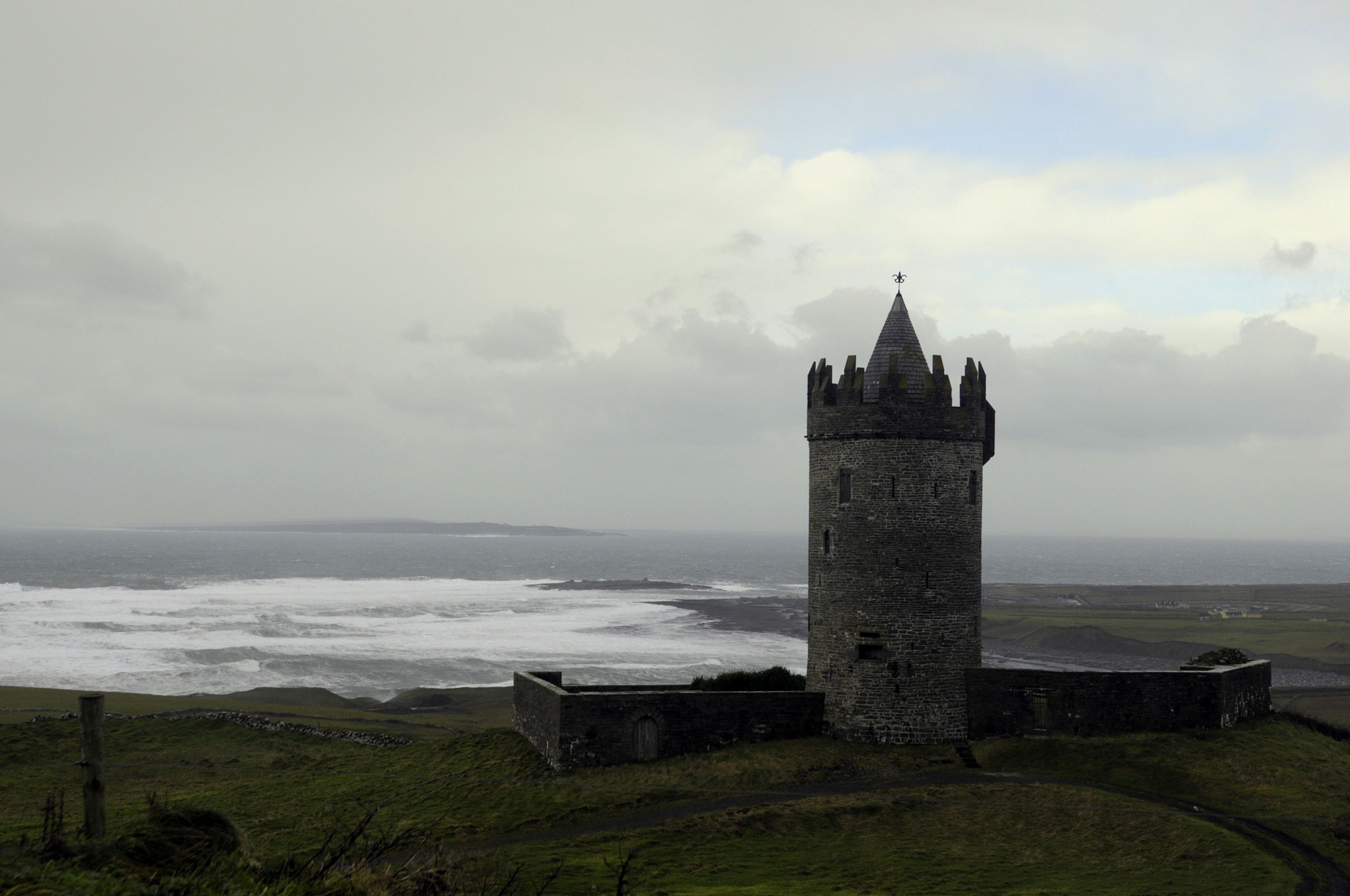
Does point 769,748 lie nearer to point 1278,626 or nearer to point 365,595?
point 1278,626

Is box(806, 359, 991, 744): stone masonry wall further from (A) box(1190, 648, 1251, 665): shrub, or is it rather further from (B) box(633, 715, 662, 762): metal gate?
(A) box(1190, 648, 1251, 665): shrub

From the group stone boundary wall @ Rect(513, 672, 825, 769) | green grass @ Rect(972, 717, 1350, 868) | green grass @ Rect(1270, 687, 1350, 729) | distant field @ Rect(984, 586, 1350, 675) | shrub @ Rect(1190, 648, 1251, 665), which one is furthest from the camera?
distant field @ Rect(984, 586, 1350, 675)

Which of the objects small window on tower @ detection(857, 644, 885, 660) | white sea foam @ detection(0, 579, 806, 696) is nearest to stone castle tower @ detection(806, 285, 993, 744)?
small window on tower @ detection(857, 644, 885, 660)

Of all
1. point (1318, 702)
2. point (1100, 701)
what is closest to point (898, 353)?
point (1100, 701)

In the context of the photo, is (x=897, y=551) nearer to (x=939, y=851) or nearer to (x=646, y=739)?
(x=646, y=739)

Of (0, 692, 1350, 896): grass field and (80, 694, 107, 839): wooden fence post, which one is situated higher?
(80, 694, 107, 839): wooden fence post

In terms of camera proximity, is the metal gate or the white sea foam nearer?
the metal gate

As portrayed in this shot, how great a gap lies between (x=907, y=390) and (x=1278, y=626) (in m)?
85.3

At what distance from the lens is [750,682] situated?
99.9 ft

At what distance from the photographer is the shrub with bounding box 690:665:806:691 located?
30203 mm

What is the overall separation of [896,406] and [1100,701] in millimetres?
9228

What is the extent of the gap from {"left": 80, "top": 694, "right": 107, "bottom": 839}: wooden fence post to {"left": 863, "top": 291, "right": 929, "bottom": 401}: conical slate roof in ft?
64.9

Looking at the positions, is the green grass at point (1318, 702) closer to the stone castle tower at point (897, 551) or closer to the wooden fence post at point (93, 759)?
the stone castle tower at point (897, 551)

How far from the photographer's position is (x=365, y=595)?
125375 millimetres
